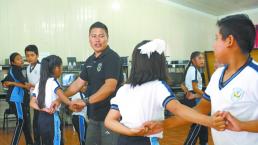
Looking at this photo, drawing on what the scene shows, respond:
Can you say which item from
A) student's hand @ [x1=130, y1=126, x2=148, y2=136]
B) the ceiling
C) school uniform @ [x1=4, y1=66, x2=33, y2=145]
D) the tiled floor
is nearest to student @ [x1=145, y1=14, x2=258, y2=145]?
student's hand @ [x1=130, y1=126, x2=148, y2=136]

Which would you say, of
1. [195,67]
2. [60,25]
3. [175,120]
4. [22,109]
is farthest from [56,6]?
[175,120]

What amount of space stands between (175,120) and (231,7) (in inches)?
336

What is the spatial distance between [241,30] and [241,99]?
31 centimetres

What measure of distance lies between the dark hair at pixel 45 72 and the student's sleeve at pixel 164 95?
5.38 feet

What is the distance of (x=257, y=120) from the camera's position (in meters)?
1.28

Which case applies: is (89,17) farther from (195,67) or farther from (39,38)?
(195,67)

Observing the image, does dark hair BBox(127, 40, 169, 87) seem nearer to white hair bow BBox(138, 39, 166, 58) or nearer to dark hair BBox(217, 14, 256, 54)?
white hair bow BBox(138, 39, 166, 58)

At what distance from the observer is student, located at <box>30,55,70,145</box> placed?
2854mm

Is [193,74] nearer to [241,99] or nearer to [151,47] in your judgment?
[151,47]

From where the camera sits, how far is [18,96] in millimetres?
4824

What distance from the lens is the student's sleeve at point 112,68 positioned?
91.8 inches

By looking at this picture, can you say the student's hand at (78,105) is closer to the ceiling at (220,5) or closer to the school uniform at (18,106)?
the school uniform at (18,106)

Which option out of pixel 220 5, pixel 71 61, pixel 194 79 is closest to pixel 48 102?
pixel 194 79

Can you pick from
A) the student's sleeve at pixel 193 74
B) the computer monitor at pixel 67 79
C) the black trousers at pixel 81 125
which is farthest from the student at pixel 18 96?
the student's sleeve at pixel 193 74
